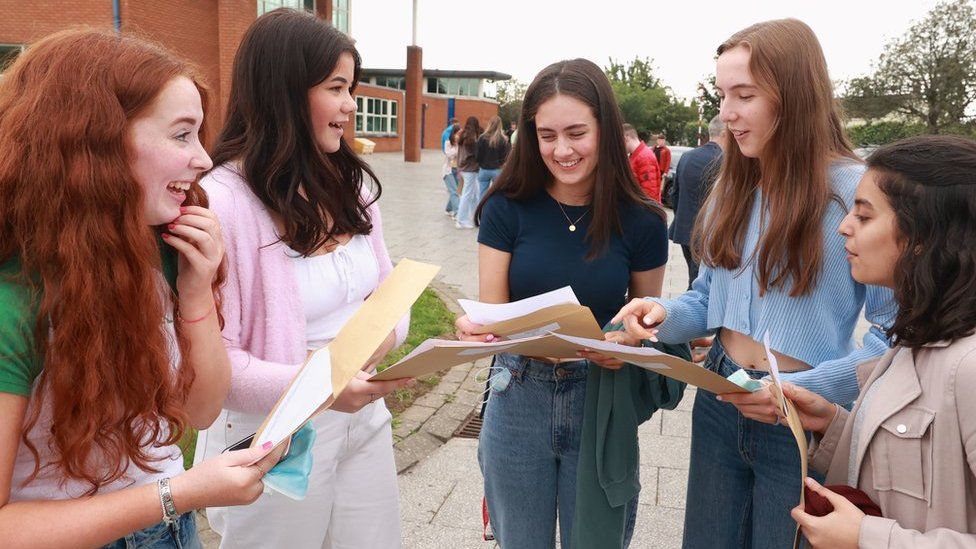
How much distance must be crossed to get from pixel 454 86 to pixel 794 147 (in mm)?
54105

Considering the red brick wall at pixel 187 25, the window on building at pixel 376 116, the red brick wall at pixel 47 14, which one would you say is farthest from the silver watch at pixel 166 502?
the window on building at pixel 376 116

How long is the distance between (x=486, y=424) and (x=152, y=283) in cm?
128

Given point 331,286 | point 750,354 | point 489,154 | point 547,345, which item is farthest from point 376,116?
point 547,345

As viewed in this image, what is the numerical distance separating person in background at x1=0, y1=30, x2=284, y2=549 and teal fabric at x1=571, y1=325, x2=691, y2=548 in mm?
1041

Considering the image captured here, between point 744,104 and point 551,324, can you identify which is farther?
point 744,104

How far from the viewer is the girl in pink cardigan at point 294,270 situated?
5.91 ft

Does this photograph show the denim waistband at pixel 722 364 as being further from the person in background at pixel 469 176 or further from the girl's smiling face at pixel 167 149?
the person in background at pixel 469 176

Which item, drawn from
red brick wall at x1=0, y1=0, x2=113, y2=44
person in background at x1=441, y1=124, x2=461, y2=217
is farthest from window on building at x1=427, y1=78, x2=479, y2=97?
person in background at x1=441, y1=124, x2=461, y2=217

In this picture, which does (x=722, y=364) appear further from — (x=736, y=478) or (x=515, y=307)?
(x=515, y=307)

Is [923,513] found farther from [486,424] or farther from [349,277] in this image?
[349,277]

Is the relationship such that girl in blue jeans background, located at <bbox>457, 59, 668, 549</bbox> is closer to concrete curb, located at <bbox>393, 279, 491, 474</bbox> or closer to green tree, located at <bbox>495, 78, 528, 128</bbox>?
concrete curb, located at <bbox>393, 279, 491, 474</bbox>

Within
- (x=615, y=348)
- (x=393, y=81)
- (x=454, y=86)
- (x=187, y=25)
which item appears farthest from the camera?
(x=454, y=86)

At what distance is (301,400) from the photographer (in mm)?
1302

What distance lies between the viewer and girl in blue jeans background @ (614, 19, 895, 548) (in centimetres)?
184
